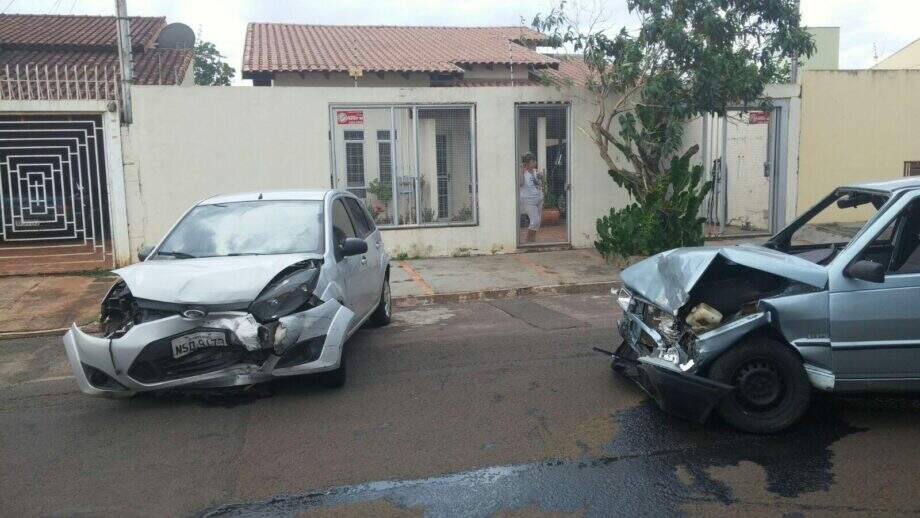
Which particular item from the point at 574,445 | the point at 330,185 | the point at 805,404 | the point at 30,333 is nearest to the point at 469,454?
the point at 574,445

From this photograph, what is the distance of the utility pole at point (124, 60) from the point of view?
1209cm

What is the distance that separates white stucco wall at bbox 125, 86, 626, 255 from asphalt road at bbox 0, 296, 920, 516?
257 inches

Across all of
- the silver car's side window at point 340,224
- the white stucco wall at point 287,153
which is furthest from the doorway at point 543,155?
the silver car's side window at point 340,224

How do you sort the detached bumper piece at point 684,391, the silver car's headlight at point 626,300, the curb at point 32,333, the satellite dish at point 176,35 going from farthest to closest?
the satellite dish at point 176,35 < the curb at point 32,333 < the silver car's headlight at point 626,300 < the detached bumper piece at point 684,391

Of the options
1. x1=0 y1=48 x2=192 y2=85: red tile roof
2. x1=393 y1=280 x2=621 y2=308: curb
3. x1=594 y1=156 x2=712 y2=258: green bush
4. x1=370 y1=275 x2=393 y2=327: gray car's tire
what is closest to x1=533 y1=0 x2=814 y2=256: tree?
x1=594 y1=156 x2=712 y2=258: green bush

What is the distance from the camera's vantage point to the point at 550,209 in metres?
14.1

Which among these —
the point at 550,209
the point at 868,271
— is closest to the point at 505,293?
the point at 550,209

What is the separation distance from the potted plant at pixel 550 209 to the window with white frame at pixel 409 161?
1319mm

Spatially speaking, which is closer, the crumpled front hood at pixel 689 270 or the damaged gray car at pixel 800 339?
the damaged gray car at pixel 800 339

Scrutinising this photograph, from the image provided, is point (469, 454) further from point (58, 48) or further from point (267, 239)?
point (58, 48)

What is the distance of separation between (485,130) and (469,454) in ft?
31.3

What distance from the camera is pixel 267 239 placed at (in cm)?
657

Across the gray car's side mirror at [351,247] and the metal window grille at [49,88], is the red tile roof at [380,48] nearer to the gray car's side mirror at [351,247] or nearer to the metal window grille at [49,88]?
the metal window grille at [49,88]

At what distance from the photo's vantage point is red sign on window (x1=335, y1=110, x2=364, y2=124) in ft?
43.1
